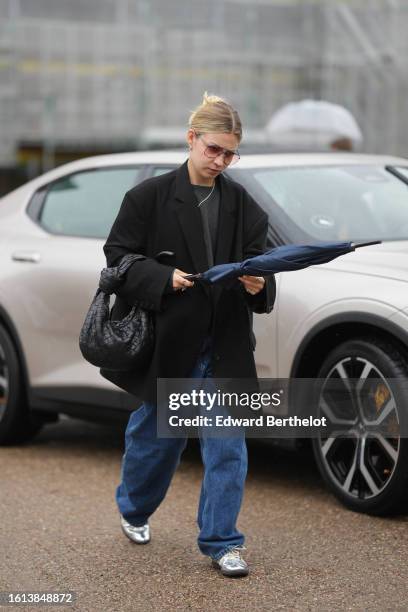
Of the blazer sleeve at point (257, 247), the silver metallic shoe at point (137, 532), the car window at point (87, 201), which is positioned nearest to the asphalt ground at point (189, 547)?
the silver metallic shoe at point (137, 532)

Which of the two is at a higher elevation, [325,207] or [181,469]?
[325,207]

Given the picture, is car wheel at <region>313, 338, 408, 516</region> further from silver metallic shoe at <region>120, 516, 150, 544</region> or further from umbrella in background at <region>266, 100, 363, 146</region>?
umbrella in background at <region>266, 100, 363, 146</region>

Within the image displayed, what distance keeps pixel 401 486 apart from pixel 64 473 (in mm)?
1995

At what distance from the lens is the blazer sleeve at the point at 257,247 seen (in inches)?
191

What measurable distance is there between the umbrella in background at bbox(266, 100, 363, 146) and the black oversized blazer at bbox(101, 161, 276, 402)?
7299mm

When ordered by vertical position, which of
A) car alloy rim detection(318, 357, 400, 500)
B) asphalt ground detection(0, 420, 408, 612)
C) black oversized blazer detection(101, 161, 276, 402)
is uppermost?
black oversized blazer detection(101, 161, 276, 402)

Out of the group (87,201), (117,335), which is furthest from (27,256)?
(117,335)

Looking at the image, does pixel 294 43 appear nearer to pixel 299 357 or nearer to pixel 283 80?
pixel 283 80

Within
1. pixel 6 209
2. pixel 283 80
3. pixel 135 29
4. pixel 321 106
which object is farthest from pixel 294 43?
pixel 6 209

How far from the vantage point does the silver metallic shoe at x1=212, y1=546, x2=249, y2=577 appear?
4926 millimetres

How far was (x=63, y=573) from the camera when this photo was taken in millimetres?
5023

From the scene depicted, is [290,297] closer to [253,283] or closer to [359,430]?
[359,430]

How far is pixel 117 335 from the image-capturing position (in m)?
4.88

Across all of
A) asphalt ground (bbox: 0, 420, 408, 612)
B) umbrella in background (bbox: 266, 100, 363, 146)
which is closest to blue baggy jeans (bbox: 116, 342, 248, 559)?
asphalt ground (bbox: 0, 420, 408, 612)
